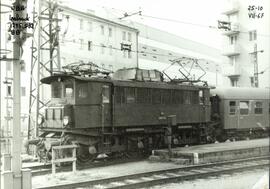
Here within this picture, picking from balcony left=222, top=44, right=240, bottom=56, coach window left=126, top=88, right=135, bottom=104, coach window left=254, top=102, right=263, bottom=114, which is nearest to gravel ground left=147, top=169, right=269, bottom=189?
coach window left=126, top=88, right=135, bottom=104

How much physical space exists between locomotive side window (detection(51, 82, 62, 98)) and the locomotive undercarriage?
1.36 m

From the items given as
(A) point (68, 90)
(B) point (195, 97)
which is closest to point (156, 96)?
(B) point (195, 97)

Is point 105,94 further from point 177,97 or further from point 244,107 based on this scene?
point 244,107

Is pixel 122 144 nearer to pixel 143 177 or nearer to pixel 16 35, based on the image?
pixel 143 177

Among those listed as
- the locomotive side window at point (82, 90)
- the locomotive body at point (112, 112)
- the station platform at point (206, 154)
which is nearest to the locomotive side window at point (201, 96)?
the locomotive body at point (112, 112)

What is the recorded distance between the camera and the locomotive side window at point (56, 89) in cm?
1570

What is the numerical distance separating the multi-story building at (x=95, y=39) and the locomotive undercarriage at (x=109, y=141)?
1010 inches

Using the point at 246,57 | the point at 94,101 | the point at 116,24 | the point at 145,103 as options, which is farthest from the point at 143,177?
the point at 116,24

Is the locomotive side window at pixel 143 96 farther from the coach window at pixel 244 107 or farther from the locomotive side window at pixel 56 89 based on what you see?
the coach window at pixel 244 107

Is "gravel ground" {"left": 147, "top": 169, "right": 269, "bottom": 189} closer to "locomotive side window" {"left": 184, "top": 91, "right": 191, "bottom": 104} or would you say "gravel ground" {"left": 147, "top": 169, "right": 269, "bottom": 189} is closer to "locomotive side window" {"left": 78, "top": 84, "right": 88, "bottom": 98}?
"locomotive side window" {"left": 78, "top": 84, "right": 88, "bottom": 98}

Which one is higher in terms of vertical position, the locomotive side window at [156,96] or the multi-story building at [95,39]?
the multi-story building at [95,39]

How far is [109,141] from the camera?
15.9 meters

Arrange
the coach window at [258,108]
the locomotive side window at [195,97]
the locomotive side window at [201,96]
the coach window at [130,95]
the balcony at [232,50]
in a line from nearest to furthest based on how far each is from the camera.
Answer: the coach window at [130,95] → the locomotive side window at [195,97] → the locomotive side window at [201,96] → the coach window at [258,108] → the balcony at [232,50]

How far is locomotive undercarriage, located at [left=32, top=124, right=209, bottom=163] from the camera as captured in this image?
14781 mm
